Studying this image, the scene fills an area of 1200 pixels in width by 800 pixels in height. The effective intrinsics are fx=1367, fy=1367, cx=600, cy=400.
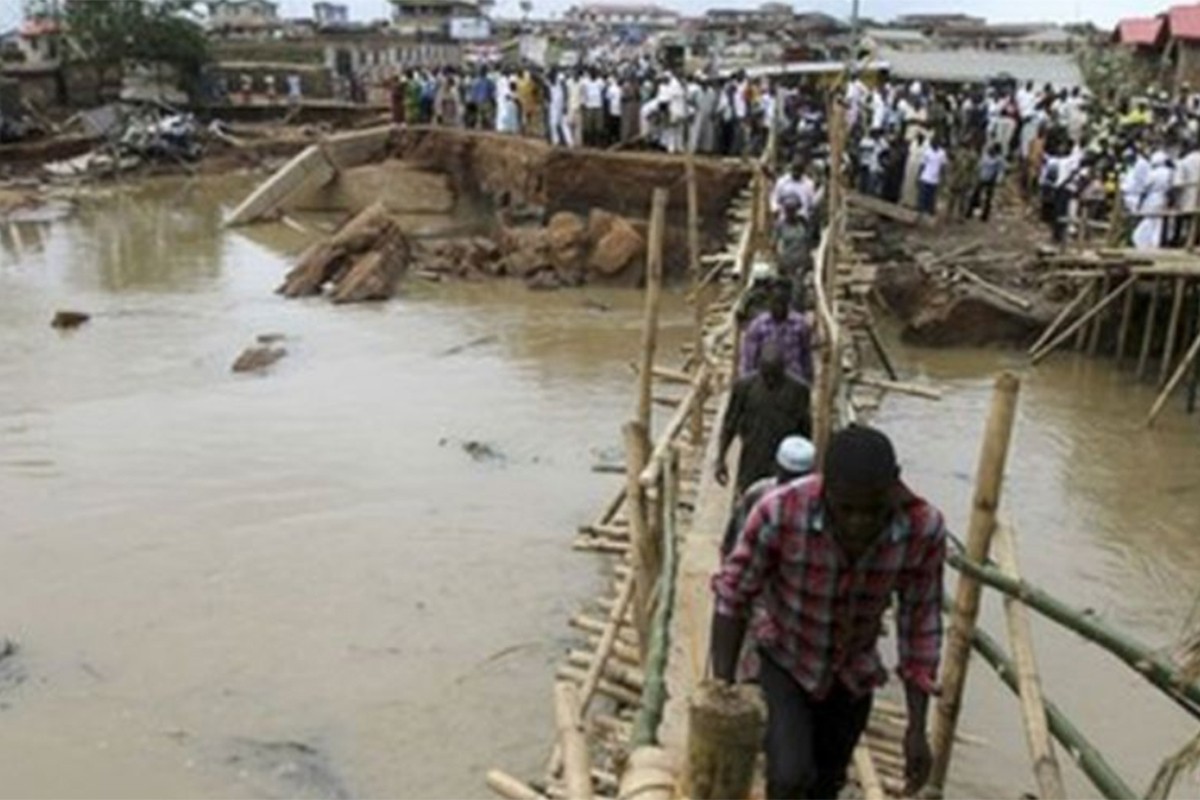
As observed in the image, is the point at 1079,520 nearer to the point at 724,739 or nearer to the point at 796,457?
the point at 796,457

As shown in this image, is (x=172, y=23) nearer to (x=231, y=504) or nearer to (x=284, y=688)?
(x=231, y=504)

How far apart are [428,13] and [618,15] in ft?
92.3

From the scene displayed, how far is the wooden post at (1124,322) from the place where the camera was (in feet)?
51.6

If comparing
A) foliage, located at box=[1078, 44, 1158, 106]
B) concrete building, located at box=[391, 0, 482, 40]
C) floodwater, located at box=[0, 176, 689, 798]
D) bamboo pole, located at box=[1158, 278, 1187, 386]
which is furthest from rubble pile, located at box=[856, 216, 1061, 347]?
concrete building, located at box=[391, 0, 482, 40]

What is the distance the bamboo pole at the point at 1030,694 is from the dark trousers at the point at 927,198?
14444mm

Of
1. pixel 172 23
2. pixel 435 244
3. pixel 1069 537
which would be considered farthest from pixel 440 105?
pixel 1069 537

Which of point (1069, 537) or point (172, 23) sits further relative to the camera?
point (172, 23)

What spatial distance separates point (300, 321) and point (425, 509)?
8.16 metres

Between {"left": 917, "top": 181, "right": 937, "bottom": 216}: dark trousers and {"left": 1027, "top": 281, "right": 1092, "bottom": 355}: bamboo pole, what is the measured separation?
3.02m

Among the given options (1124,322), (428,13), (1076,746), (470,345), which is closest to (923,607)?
(1076,746)

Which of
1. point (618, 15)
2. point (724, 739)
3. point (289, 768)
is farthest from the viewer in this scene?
point (618, 15)

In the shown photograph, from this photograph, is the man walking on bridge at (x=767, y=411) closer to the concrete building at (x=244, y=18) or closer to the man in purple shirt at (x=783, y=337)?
the man in purple shirt at (x=783, y=337)

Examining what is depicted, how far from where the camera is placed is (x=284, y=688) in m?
8.62

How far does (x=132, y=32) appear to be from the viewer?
3869cm
